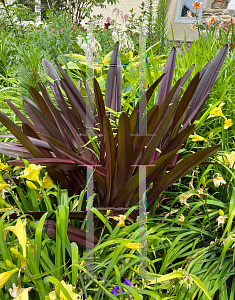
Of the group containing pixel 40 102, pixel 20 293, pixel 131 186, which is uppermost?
pixel 40 102

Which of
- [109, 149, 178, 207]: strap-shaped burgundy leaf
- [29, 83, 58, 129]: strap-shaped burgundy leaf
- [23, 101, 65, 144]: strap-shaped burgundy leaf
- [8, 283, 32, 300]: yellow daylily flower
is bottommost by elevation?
[8, 283, 32, 300]: yellow daylily flower

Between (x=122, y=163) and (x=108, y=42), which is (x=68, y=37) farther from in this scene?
(x=122, y=163)

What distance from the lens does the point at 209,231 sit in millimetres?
972

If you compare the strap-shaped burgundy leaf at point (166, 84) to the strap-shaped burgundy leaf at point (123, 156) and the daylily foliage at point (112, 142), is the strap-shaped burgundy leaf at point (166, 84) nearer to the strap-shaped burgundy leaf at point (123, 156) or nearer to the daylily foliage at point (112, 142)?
the daylily foliage at point (112, 142)

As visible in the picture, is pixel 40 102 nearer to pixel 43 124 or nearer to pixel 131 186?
pixel 43 124

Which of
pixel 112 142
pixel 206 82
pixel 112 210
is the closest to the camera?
pixel 112 142

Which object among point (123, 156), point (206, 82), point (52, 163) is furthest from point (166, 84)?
point (52, 163)

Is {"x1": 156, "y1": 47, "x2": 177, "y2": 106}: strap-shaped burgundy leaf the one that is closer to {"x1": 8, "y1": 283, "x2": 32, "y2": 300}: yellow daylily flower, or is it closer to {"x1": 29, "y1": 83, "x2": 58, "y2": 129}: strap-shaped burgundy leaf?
{"x1": 29, "y1": 83, "x2": 58, "y2": 129}: strap-shaped burgundy leaf

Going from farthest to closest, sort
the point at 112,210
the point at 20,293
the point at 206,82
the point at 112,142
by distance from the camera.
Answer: the point at 206,82 → the point at 112,210 → the point at 112,142 → the point at 20,293

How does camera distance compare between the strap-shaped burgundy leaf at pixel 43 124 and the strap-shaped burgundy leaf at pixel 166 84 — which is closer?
the strap-shaped burgundy leaf at pixel 43 124

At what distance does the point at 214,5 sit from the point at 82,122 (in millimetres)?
7024

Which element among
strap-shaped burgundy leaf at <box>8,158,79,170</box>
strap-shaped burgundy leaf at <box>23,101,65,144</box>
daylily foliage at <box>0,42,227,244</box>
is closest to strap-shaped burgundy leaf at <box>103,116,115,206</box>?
daylily foliage at <box>0,42,227,244</box>

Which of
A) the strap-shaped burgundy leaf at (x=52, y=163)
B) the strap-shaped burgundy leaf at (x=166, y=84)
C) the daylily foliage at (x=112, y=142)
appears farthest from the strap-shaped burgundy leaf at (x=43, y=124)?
the strap-shaped burgundy leaf at (x=166, y=84)

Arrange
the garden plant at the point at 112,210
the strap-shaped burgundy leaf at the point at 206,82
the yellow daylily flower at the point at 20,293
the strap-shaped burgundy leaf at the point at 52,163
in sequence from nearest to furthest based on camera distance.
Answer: the yellow daylily flower at the point at 20,293, the garden plant at the point at 112,210, the strap-shaped burgundy leaf at the point at 52,163, the strap-shaped burgundy leaf at the point at 206,82
